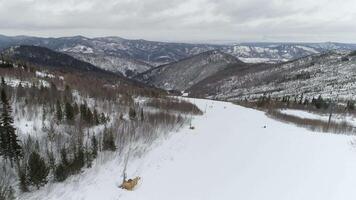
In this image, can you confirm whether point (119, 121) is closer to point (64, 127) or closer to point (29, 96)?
point (64, 127)

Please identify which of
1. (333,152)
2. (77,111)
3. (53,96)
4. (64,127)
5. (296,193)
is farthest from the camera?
(53,96)

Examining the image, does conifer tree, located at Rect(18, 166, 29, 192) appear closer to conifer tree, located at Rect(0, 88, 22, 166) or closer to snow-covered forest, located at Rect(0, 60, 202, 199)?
snow-covered forest, located at Rect(0, 60, 202, 199)

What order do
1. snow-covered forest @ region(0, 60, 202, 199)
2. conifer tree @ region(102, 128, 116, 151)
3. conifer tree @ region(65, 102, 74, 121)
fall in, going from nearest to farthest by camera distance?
snow-covered forest @ region(0, 60, 202, 199), conifer tree @ region(102, 128, 116, 151), conifer tree @ region(65, 102, 74, 121)

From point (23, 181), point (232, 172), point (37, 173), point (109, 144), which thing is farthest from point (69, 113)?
point (232, 172)

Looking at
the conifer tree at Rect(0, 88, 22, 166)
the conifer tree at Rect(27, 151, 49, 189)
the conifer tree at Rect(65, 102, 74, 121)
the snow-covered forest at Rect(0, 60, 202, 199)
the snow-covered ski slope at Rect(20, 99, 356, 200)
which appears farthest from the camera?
the conifer tree at Rect(65, 102, 74, 121)

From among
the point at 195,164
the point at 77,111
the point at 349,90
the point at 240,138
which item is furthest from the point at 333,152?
the point at 349,90

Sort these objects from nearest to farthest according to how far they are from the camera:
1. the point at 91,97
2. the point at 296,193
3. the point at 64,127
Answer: the point at 296,193
the point at 64,127
the point at 91,97

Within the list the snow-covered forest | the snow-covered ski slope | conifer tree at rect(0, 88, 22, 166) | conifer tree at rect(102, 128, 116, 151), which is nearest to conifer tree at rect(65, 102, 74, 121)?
the snow-covered forest

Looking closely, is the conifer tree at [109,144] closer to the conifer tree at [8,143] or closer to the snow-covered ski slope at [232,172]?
the snow-covered ski slope at [232,172]

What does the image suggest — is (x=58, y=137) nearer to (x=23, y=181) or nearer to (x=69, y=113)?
(x=69, y=113)
